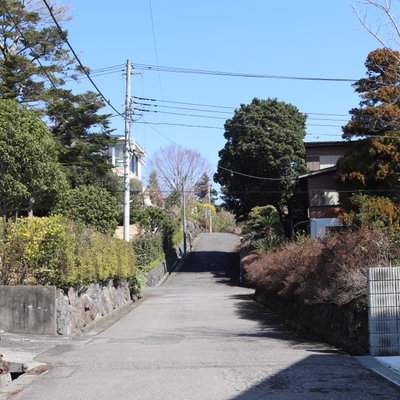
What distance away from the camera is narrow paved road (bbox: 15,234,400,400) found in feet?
22.9

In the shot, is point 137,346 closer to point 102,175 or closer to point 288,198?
point 102,175

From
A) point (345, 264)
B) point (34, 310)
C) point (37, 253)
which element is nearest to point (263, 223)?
point (37, 253)

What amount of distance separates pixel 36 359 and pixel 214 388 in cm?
398

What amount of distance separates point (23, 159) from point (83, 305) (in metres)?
6.17

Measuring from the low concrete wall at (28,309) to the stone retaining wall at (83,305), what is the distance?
0.91 feet

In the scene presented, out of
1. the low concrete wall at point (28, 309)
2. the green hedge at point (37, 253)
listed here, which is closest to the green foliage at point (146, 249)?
the green hedge at point (37, 253)

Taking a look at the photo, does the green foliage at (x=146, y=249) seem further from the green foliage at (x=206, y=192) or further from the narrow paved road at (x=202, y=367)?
the green foliage at (x=206, y=192)

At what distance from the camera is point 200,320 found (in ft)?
56.3

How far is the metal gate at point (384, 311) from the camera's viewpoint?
9195mm

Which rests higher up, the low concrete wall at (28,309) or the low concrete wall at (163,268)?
the low concrete wall at (28,309)

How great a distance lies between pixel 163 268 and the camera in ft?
156

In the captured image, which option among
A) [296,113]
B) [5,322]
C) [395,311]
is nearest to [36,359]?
[5,322]

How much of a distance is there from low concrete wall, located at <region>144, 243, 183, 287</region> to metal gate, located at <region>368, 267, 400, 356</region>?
1194 inches

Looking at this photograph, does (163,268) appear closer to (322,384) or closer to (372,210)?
(372,210)
